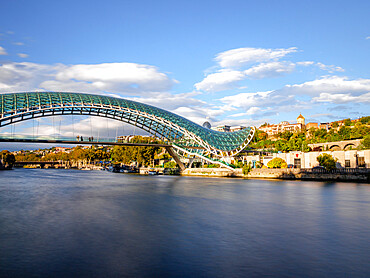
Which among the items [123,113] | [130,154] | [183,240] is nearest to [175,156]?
[123,113]

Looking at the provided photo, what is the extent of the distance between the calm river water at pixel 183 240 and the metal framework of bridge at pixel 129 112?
1265 inches

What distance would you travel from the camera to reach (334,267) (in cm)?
1047

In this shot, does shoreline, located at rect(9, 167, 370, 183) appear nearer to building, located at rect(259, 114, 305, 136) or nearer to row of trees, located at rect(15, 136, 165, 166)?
row of trees, located at rect(15, 136, 165, 166)

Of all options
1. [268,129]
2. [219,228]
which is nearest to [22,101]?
[219,228]

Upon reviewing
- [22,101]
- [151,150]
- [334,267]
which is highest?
[22,101]

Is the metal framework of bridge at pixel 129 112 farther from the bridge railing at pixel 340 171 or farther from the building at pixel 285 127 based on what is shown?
the building at pixel 285 127

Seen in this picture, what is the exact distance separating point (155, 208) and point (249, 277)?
1345 cm

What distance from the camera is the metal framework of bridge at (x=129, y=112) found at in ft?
169

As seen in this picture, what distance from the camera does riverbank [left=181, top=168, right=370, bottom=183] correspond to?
4478 centimetres

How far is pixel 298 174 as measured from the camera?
165 ft

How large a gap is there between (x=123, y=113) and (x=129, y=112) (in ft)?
8.78

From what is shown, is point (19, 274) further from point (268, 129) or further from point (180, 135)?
point (268, 129)

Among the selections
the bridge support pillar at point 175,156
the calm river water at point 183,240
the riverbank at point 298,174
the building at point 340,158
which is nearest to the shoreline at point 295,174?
the riverbank at point 298,174

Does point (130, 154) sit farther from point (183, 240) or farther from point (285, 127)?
point (183, 240)
